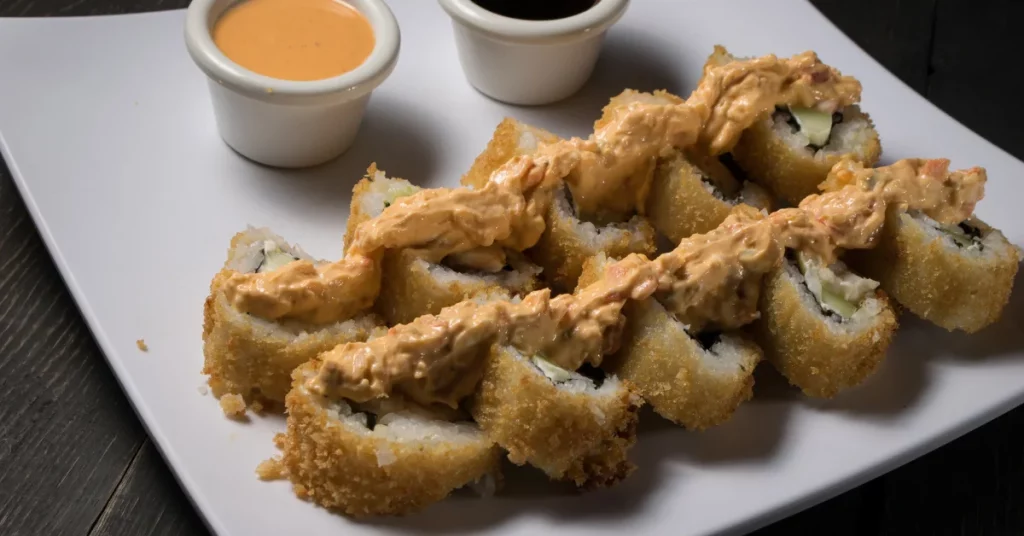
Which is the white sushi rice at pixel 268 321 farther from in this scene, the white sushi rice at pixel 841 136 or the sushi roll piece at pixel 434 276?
the white sushi rice at pixel 841 136

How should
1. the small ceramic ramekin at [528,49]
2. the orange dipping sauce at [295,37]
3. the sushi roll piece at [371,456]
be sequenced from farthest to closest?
1. the small ceramic ramekin at [528,49]
2. the orange dipping sauce at [295,37]
3. the sushi roll piece at [371,456]

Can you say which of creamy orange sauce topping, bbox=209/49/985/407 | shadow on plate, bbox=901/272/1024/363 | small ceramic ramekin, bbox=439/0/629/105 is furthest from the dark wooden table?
small ceramic ramekin, bbox=439/0/629/105

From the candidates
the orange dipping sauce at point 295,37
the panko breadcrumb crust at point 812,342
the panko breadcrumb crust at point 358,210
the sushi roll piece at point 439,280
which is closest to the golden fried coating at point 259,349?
the sushi roll piece at point 439,280

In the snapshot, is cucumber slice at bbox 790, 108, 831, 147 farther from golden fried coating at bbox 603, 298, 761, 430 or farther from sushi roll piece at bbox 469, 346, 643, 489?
sushi roll piece at bbox 469, 346, 643, 489

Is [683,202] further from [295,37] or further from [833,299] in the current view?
[295,37]

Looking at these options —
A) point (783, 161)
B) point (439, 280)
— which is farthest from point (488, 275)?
point (783, 161)

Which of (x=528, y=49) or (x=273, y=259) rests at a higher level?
(x=528, y=49)
